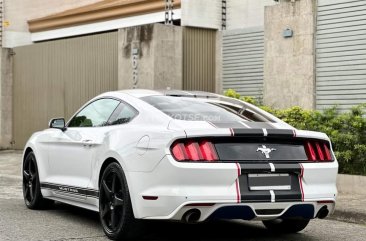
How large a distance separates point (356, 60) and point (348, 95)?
0.71 m

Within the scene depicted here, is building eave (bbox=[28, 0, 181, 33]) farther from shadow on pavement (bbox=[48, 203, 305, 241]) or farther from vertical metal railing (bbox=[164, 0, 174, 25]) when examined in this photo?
shadow on pavement (bbox=[48, 203, 305, 241])

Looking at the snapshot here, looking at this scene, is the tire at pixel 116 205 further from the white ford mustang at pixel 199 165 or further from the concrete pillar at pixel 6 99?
the concrete pillar at pixel 6 99

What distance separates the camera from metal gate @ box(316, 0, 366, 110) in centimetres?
1314

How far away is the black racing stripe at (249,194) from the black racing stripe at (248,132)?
0.37 meters

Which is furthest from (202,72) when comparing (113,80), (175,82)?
(113,80)

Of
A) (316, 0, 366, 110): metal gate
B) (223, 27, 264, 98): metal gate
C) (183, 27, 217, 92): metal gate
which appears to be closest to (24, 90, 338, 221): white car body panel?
(316, 0, 366, 110): metal gate

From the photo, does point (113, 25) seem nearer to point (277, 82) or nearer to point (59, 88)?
point (59, 88)

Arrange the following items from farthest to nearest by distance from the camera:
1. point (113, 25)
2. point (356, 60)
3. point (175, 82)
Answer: point (113, 25)
point (175, 82)
point (356, 60)

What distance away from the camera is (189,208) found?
559 cm

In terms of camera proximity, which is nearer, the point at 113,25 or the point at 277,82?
the point at 277,82

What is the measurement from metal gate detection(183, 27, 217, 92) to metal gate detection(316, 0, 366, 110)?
14.4 ft

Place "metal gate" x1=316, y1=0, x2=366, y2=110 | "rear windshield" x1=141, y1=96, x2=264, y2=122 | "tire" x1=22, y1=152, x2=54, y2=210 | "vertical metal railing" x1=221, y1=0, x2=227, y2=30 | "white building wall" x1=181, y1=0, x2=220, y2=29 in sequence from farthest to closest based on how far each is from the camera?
1. "vertical metal railing" x1=221, y1=0, x2=227, y2=30
2. "white building wall" x1=181, y1=0, x2=220, y2=29
3. "metal gate" x1=316, y1=0, x2=366, y2=110
4. "tire" x1=22, y1=152, x2=54, y2=210
5. "rear windshield" x1=141, y1=96, x2=264, y2=122

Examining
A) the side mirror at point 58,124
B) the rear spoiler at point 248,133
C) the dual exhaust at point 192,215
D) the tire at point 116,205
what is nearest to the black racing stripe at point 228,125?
the rear spoiler at point 248,133

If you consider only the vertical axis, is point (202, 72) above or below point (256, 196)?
above
